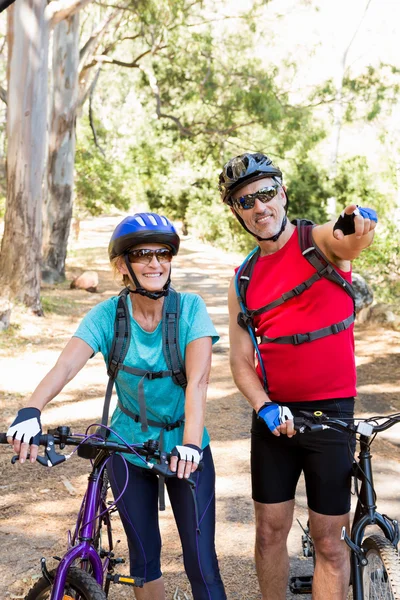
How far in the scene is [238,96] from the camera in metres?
21.2

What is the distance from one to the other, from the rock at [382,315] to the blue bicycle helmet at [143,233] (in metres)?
11.2

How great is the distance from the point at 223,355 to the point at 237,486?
5.30 m

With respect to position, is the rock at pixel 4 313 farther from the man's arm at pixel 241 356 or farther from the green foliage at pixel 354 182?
the green foliage at pixel 354 182

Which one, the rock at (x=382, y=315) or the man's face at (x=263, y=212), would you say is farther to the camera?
the rock at (x=382, y=315)

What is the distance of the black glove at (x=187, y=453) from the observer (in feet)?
8.65

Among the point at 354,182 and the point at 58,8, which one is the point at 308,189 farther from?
the point at 58,8

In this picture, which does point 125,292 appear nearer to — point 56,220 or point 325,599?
point 325,599

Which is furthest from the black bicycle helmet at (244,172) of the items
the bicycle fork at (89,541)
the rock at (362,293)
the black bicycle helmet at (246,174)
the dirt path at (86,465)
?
the rock at (362,293)

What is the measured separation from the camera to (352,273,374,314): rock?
14.5 meters

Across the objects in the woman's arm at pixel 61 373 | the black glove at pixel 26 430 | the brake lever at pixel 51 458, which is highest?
the woman's arm at pixel 61 373

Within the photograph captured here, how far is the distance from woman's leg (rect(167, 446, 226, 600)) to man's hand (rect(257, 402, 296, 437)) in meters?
0.35

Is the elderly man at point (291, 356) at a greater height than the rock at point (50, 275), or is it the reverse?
the elderly man at point (291, 356)

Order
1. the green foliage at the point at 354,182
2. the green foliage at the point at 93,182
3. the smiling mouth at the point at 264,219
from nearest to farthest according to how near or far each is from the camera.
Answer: the smiling mouth at the point at 264,219 → the green foliage at the point at 93,182 → the green foliage at the point at 354,182

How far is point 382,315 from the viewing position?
552 inches
